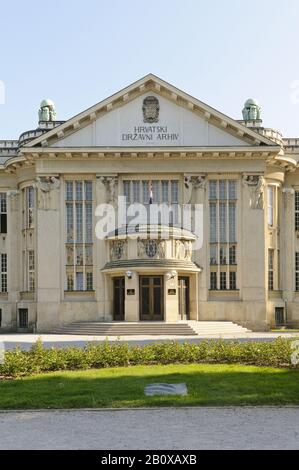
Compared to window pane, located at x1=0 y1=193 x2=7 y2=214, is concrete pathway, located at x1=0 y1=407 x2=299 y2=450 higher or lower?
lower

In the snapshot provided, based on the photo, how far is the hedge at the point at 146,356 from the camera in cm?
2273

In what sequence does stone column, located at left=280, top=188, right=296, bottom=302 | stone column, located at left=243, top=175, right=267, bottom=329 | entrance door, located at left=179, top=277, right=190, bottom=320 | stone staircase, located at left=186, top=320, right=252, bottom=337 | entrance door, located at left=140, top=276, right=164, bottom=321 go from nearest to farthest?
stone staircase, located at left=186, top=320, right=252, bottom=337 < entrance door, located at left=140, top=276, right=164, bottom=321 < entrance door, located at left=179, top=277, right=190, bottom=320 < stone column, located at left=243, top=175, right=267, bottom=329 < stone column, located at left=280, top=188, right=296, bottom=302

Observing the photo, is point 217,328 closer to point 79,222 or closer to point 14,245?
point 79,222

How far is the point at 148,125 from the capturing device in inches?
1822

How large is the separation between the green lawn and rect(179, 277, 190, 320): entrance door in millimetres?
Answer: 22040

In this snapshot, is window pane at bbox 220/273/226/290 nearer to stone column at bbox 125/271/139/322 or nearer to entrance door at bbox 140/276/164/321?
entrance door at bbox 140/276/164/321

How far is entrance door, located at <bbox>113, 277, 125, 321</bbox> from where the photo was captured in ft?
149

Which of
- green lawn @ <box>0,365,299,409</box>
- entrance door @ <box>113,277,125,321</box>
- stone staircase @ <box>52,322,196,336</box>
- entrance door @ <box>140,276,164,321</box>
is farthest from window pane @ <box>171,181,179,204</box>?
green lawn @ <box>0,365,299,409</box>

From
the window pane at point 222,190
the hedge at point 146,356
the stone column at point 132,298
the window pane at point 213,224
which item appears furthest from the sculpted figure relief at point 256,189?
the hedge at point 146,356

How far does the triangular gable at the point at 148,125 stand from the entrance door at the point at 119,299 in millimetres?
8582

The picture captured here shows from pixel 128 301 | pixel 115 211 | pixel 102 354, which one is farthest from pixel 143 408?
pixel 115 211

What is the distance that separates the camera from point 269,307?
47594 mm

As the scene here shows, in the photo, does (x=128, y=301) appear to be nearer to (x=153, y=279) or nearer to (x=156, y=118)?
(x=153, y=279)
